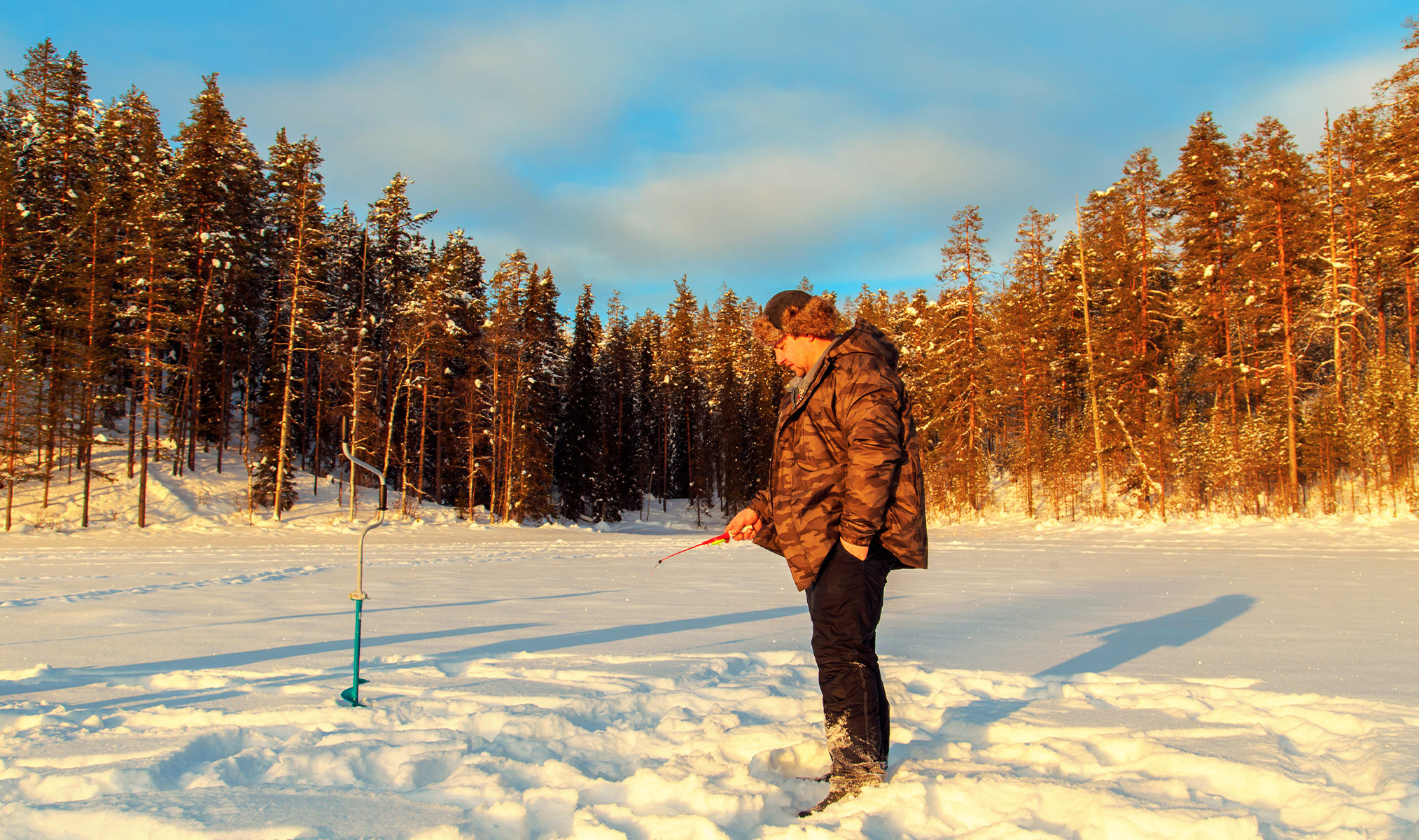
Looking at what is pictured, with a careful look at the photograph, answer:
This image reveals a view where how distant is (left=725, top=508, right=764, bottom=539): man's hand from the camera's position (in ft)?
10.2

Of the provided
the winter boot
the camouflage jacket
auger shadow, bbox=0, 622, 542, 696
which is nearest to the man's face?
the camouflage jacket

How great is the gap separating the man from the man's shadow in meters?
1.06

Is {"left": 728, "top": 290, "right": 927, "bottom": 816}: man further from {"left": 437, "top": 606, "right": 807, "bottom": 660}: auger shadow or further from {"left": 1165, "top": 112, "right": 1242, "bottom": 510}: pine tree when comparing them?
{"left": 1165, "top": 112, "right": 1242, "bottom": 510}: pine tree

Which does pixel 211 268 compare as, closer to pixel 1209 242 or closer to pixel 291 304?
pixel 291 304

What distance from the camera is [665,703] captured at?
3.62 m

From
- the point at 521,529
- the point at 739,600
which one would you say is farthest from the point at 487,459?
the point at 739,600

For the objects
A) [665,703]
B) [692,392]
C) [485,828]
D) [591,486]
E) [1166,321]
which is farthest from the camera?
[692,392]

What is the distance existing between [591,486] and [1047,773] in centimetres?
3676

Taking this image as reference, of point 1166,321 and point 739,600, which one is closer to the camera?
point 739,600

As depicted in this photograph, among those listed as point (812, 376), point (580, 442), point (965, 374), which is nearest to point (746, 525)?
point (812, 376)

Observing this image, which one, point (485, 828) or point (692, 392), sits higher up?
point (692, 392)

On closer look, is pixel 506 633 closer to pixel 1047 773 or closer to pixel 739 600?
pixel 739 600

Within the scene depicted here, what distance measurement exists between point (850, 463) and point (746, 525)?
2.12 ft

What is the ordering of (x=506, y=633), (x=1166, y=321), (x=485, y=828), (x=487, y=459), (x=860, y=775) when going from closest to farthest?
(x=485, y=828) → (x=860, y=775) → (x=506, y=633) → (x=1166, y=321) → (x=487, y=459)
